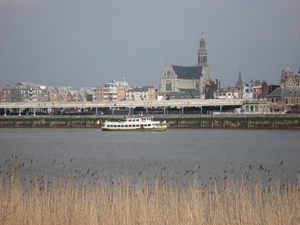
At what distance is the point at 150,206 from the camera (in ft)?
55.2

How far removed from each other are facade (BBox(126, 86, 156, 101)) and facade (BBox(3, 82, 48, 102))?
2501 cm

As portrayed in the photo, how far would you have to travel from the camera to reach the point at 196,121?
256ft

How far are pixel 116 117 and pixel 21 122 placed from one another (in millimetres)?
13780

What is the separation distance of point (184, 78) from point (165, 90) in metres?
8.83

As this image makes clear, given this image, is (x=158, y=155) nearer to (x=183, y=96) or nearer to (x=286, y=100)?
(x=286, y=100)

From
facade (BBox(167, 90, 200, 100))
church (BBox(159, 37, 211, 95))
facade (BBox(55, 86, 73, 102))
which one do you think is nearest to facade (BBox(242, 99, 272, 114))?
facade (BBox(167, 90, 200, 100))

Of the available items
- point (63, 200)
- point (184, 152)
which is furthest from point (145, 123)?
point (63, 200)

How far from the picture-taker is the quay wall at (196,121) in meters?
72.6

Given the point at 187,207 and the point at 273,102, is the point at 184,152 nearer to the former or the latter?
the point at 187,207

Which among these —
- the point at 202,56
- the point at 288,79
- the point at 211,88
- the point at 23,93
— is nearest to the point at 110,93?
the point at 23,93

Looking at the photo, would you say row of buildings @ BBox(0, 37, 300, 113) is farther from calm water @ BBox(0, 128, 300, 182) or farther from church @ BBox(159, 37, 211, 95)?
calm water @ BBox(0, 128, 300, 182)

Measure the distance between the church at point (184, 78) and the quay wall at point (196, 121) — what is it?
270 ft

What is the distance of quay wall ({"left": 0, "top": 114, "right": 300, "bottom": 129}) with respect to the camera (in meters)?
72.6

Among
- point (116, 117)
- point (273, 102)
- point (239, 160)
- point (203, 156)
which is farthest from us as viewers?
point (273, 102)
